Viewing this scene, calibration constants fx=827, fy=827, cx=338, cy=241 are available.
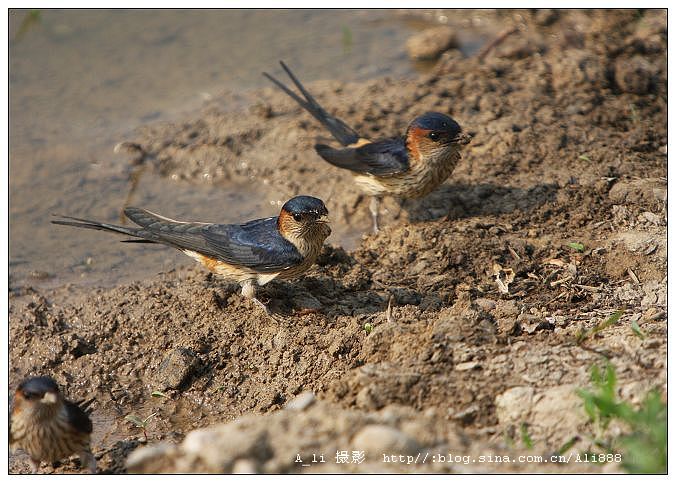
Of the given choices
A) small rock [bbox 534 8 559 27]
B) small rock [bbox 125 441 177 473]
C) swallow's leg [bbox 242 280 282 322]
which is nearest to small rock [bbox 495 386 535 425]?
small rock [bbox 125 441 177 473]

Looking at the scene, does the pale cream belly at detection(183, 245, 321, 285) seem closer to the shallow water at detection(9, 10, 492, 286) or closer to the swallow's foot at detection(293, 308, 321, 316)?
the swallow's foot at detection(293, 308, 321, 316)

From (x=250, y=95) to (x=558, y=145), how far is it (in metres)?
4.02

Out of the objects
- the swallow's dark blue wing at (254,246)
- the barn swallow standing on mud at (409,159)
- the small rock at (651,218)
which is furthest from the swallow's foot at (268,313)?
the small rock at (651,218)

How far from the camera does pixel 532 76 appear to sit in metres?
9.25

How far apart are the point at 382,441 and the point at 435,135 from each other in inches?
151

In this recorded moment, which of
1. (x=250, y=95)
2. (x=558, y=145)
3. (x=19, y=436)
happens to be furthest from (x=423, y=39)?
(x=19, y=436)

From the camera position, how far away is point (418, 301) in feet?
20.5

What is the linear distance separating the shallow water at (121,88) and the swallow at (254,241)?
1.14 m

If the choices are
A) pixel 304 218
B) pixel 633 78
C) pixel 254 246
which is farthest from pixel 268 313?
pixel 633 78

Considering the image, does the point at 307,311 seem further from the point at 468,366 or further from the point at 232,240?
the point at 468,366

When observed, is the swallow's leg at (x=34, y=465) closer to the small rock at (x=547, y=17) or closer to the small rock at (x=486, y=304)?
the small rock at (x=486, y=304)

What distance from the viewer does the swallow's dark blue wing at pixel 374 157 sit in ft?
24.5

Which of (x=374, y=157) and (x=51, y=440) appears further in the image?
(x=374, y=157)

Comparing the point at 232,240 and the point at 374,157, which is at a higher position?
the point at 374,157
